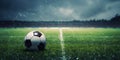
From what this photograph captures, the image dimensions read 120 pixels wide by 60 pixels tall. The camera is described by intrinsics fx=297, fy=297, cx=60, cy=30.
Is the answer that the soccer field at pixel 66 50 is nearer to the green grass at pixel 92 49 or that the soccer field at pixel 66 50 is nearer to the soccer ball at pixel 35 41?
the green grass at pixel 92 49

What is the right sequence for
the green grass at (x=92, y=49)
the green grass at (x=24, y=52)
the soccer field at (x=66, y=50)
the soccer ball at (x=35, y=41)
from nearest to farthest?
the green grass at (x=24, y=52), the soccer field at (x=66, y=50), the green grass at (x=92, y=49), the soccer ball at (x=35, y=41)

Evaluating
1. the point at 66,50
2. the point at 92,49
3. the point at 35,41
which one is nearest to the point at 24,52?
the point at 35,41

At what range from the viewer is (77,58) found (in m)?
8.74

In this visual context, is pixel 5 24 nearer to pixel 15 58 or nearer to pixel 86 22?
pixel 86 22

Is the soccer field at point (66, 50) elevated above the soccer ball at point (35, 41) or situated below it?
below

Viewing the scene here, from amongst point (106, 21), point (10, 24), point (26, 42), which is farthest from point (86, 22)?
point (26, 42)

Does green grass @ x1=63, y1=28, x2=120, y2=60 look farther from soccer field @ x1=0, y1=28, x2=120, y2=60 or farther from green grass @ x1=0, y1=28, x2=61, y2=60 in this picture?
green grass @ x1=0, y1=28, x2=61, y2=60

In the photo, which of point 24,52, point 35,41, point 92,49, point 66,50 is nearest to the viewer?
point 24,52

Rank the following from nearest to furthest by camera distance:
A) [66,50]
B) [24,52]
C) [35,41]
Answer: [24,52] → [35,41] → [66,50]

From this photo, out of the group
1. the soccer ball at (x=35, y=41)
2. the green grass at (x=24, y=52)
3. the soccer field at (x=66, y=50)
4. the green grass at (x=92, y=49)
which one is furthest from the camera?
the soccer ball at (x=35, y=41)

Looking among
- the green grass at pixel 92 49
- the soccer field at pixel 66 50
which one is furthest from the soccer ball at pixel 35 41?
the green grass at pixel 92 49

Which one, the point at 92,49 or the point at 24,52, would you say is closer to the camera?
the point at 24,52

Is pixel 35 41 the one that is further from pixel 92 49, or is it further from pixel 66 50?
pixel 92 49

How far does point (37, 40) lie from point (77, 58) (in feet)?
7.89
